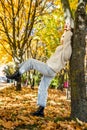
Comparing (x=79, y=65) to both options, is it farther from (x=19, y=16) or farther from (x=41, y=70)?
(x=19, y=16)

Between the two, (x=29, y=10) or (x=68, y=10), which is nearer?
(x=68, y=10)

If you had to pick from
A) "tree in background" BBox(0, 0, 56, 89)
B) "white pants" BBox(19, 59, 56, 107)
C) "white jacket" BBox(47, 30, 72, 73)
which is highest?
"tree in background" BBox(0, 0, 56, 89)

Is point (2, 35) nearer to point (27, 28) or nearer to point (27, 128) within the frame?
point (27, 28)

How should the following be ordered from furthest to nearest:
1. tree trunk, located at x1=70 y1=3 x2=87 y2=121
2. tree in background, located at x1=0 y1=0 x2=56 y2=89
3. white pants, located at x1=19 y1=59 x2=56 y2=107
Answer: tree in background, located at x1=0 y1=0 x2=56 y2=89
tree trunk, located at x1=70 y1=3 x2=87 y2=121
white pants, located at x1=19 y1=59 x2=56 y2=107

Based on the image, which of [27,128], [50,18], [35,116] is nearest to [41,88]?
[35,116]

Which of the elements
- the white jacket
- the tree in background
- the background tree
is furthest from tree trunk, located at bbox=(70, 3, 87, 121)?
the tree in background

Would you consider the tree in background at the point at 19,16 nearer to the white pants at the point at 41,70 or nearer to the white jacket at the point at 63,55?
the white pants at the point at 41,70

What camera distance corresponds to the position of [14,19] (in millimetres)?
20922

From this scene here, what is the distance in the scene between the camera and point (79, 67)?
7594 millimetres

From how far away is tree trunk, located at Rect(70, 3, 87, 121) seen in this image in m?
7.60

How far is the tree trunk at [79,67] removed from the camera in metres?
7.60

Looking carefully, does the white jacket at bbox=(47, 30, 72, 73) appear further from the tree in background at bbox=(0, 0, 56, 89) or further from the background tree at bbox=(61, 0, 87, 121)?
the tree in background at bbox=(0, 0, 56, 89)

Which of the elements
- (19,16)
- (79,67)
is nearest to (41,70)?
(79,67)

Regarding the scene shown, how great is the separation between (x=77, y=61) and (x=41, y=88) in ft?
3.48
